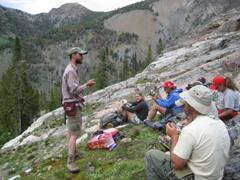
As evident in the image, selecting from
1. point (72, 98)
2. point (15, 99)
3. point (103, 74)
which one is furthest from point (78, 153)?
point (103, 74)

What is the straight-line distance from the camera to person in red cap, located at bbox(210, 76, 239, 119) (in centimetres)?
469

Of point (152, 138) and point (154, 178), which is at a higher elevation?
point (154, 178)

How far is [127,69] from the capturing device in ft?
181

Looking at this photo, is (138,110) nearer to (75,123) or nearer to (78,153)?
(78,153)

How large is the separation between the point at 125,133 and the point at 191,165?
12.5ft

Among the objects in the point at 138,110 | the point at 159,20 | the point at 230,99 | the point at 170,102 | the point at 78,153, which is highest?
the point at 159,20

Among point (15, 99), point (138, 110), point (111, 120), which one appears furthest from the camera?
point (15, 99)

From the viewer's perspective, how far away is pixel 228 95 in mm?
4703

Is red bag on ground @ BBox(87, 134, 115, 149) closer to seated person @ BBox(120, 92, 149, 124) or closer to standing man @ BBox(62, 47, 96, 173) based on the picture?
standing man @ BBox(62, 47, 96, 173)

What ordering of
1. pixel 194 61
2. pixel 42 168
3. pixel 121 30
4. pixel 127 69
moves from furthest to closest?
pixel 121 30, pixel 127 69, pixel 194 61, pixel 42 168

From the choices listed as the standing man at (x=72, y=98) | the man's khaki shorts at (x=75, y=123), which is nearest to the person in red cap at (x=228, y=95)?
the standing man at (x=72, y=98)

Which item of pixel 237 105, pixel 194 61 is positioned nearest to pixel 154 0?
pixel 194 61

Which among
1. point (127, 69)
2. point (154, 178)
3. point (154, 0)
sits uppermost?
point (154, 0)

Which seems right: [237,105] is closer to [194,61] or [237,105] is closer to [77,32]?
[194,61]
